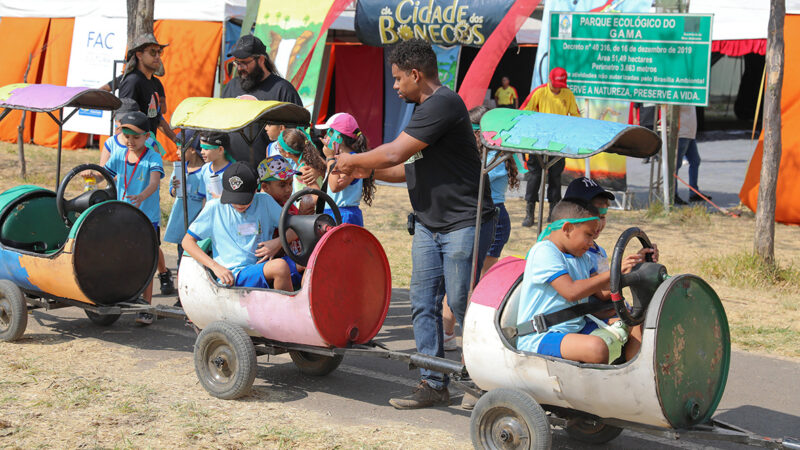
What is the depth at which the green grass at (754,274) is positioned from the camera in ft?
26.8

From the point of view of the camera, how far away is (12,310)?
6.04 meters

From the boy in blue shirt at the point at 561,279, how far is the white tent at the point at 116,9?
41.6ft

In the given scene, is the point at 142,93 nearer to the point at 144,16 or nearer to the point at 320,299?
the point at 320,299

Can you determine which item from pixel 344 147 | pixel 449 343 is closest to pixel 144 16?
pixel 344 147

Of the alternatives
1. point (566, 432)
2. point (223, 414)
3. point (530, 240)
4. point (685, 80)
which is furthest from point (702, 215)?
point (223, 414)

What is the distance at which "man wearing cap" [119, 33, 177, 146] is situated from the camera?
7.46m

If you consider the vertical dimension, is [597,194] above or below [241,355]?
above

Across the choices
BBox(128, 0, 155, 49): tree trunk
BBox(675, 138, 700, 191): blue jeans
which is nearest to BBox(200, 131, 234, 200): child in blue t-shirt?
BBox(128, 0, 155, 49): tree trunk

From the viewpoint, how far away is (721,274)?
27.8 feet

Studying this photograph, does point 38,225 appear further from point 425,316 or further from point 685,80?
point 685,80

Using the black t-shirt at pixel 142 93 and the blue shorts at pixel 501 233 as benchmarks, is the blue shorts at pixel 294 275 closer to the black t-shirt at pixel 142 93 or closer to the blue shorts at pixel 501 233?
the blue shorts at pixel 501 233

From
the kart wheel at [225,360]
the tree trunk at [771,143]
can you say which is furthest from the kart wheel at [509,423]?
the tree trunk at [771,143]

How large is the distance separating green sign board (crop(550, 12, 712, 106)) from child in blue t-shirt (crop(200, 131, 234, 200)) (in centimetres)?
647

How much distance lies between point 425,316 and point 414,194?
68 cm
